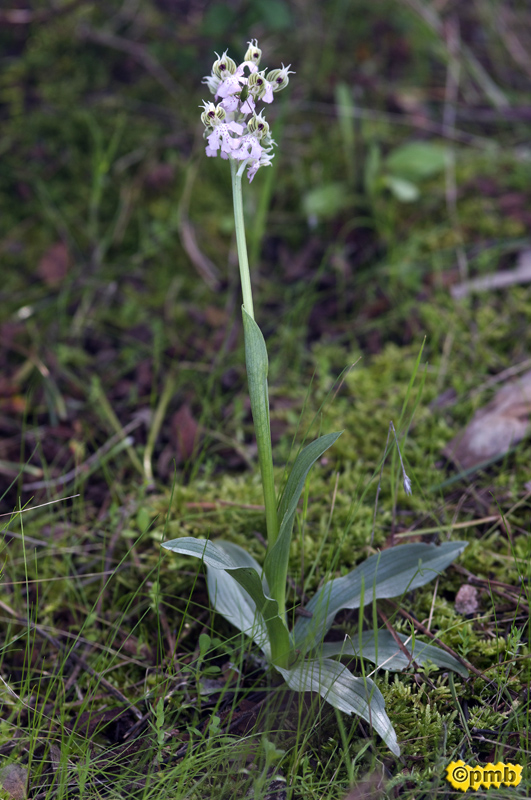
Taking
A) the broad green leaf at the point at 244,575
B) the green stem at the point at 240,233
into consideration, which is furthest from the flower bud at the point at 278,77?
the broad green leaf at the point at 244,575

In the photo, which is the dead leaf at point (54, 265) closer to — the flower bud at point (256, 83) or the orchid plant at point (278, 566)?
the orchid plant at point (278, 566)

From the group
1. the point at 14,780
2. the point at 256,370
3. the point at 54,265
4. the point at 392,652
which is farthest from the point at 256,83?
the point at 54,265

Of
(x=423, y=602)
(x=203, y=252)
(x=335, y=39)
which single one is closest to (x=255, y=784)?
(x=423, y=602)

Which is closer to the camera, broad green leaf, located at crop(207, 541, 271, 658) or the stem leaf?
the stem leaf

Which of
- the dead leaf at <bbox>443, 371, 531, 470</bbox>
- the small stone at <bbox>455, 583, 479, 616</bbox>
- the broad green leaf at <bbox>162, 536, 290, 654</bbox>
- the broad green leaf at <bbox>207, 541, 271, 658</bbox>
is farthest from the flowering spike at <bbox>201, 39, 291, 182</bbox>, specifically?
the small stone at <bbox>455, 583, 479, 616</bbox>

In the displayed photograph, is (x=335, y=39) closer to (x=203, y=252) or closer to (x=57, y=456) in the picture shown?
(x=203, y=252)

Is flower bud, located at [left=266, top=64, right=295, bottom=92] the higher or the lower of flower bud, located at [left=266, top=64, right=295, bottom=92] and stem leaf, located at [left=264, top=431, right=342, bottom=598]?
the higher

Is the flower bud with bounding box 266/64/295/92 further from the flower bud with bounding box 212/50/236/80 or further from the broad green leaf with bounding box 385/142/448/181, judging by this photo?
the broad green leaf with bounding box 385/142/448/181
